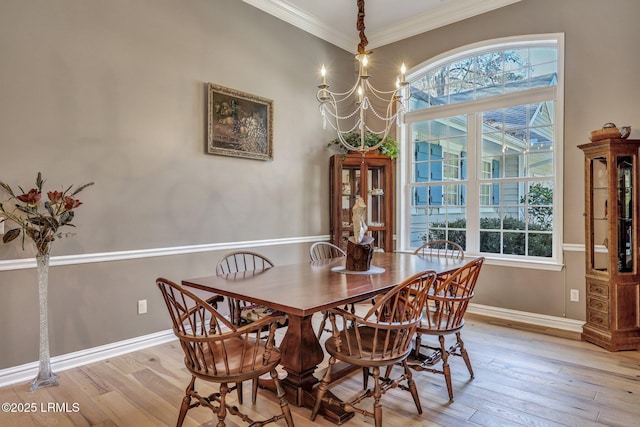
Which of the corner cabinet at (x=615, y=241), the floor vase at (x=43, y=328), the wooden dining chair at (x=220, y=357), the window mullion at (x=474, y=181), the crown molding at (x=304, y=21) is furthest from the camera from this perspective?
the window mullion at (x=474, y=181)

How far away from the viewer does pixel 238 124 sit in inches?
154

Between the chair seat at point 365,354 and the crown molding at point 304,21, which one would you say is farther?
the crown molding at point 304,21

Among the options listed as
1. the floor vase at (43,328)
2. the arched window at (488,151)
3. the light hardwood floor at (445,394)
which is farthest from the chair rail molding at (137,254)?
the arched window at (488,151)

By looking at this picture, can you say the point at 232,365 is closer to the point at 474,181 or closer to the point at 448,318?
the point at 448,318

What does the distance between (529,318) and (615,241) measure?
114 centimetres

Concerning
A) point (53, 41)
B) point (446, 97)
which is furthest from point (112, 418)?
point (446, 97)

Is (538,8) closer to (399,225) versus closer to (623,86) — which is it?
(623,86)

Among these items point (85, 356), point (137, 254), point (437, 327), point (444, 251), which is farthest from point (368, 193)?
point (85, 356)

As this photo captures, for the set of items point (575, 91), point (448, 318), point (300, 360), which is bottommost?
point (300, 360)

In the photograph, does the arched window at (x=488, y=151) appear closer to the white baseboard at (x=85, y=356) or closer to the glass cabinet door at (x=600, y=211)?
the glass cabinet door at (x=600, y=211)

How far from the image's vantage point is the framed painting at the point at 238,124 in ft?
12.1

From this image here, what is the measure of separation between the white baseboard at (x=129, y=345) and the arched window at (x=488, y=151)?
1.94 ft

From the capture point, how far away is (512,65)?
4.18 metres

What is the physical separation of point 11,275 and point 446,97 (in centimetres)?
464
